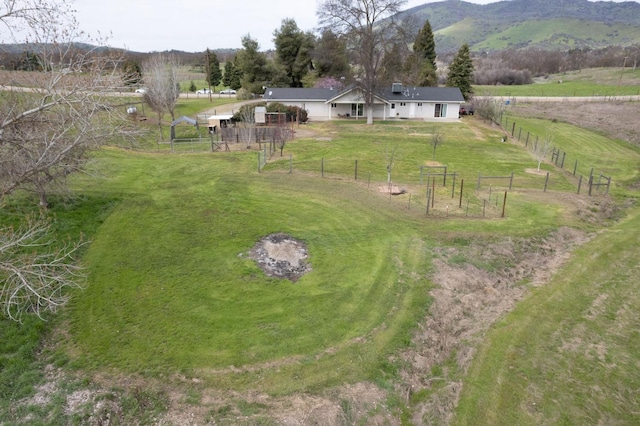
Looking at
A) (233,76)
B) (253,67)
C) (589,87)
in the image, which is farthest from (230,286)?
(589,87)

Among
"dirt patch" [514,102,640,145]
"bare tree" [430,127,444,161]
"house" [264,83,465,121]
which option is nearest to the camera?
"bare tree" [430,127,444,161]

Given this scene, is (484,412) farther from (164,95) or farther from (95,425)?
(164,95)

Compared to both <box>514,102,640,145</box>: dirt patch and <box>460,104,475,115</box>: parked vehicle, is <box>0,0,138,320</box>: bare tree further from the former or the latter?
<box>460,104,475,115</box>: parked vehicle

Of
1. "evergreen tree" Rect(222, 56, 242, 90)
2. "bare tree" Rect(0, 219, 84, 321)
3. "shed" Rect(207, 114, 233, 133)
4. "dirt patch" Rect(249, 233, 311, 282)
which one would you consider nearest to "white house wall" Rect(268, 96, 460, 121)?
"shed" Rect(207, 114, 233, 133)

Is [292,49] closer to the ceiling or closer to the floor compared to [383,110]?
closer to the ceiling

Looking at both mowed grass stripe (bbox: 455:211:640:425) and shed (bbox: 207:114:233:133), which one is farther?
shed (bbox: 207:114:233:133)

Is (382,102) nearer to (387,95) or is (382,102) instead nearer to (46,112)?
(387,95)
